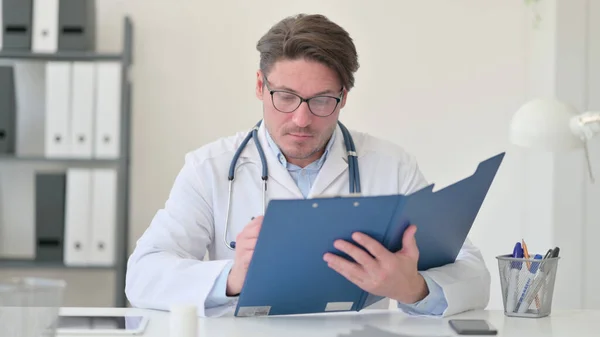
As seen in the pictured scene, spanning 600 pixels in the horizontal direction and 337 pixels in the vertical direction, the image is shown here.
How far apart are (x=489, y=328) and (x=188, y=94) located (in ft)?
7.04

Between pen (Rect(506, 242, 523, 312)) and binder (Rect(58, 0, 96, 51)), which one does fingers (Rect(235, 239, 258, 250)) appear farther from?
binder (Rect(58, 0, 96, 51))

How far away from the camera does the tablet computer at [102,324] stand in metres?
1.51

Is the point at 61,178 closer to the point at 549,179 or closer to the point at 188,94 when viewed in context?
the point at 188,94

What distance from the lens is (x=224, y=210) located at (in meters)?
2.03

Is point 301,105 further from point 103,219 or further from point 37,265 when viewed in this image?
point 37,265

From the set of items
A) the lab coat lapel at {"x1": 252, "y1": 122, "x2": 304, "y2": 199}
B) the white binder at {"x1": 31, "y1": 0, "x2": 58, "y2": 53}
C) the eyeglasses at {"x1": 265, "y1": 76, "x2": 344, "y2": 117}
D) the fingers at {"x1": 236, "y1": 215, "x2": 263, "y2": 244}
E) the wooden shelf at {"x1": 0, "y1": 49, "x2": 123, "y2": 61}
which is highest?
the white binder at {"x1": 31, "y1": 0, "x2": 58, "y2": 53}

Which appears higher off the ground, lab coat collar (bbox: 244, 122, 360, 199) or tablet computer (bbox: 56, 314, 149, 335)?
lab coat collar (bbox: 244, 122, 360, 199)

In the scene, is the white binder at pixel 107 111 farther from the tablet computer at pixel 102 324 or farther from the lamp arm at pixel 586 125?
the lamp arm at pixel 586 125

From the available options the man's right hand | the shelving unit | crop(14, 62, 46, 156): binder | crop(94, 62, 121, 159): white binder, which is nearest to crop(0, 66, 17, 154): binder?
the shelving unit

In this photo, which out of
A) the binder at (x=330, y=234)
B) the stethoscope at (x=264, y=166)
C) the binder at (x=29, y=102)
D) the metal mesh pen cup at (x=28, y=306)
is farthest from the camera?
the binder at (x=29, y=102)

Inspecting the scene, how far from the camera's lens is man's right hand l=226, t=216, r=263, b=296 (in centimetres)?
153

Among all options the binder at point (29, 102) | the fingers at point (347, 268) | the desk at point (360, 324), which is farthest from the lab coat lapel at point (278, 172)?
the binder at point (29, 102)

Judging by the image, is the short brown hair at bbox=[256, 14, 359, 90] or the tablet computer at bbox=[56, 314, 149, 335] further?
the short brown hair at bbox=[256, 14, 359, 90]

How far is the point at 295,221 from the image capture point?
1410 millimetres
